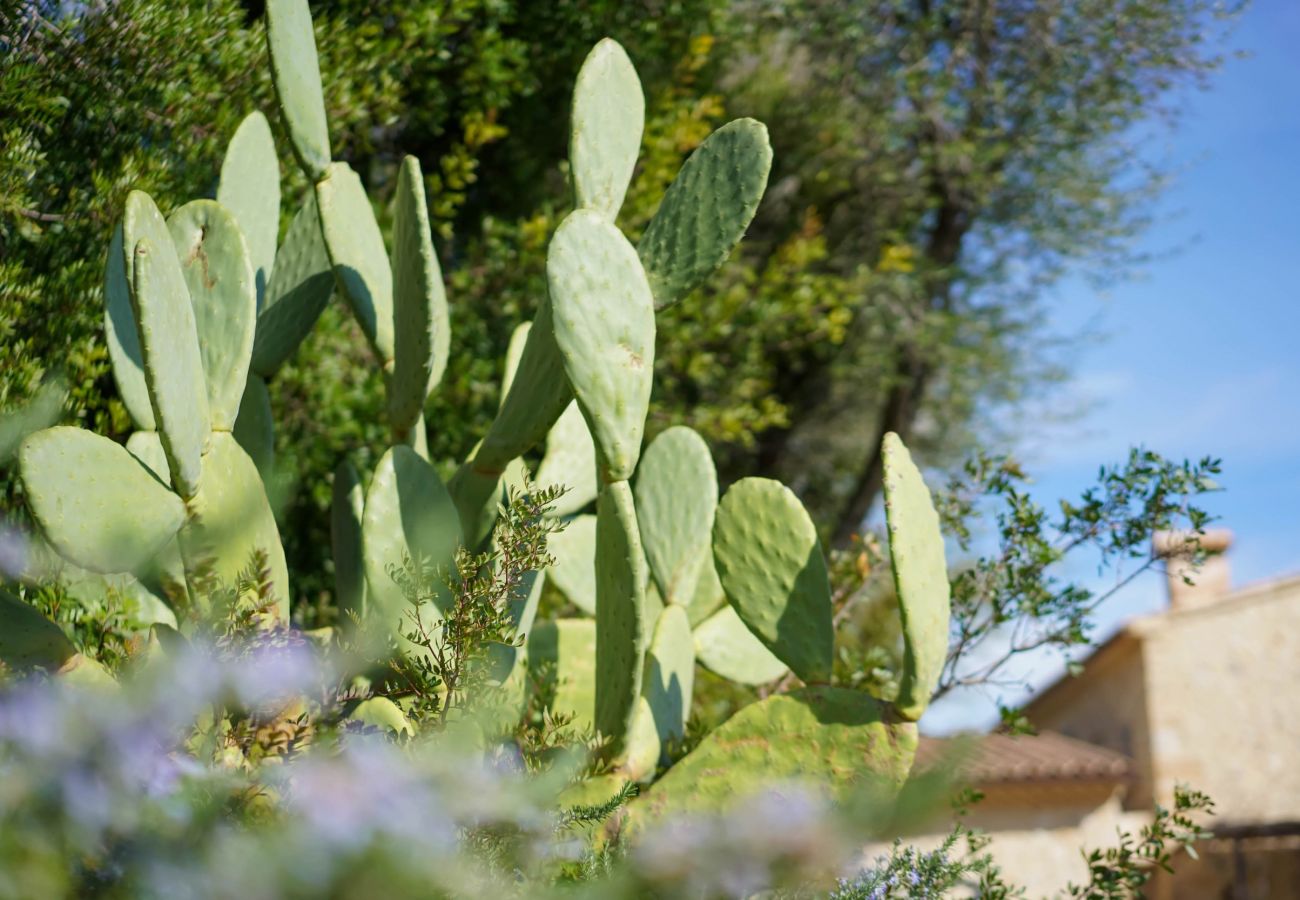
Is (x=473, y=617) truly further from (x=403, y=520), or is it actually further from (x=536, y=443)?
(x=536, y=443)

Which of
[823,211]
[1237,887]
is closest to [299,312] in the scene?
[823,211]

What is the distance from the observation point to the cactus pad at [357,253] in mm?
2639

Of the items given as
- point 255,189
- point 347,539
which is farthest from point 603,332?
point 255,189

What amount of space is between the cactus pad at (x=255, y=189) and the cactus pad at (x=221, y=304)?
420 mm

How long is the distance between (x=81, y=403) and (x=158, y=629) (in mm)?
1356

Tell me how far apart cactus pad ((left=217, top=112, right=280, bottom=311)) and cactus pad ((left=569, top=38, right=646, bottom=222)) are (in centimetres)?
88

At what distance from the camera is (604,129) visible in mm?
2545

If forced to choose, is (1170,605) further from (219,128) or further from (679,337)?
(219,128)

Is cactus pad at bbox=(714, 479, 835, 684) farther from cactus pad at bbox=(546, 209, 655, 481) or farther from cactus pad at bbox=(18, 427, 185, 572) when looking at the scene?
cactus pad at bbox=(18, 427, 185, 572)

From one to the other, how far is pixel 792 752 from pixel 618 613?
458 millimetres

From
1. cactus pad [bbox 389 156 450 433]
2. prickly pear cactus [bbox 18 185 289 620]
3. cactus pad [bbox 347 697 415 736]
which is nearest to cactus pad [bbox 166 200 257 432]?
prickly pear cactus [bbox 18 185 289 620]

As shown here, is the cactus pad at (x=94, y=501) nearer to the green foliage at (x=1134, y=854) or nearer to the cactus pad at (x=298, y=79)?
the cactus pad at (x=298, y=79)

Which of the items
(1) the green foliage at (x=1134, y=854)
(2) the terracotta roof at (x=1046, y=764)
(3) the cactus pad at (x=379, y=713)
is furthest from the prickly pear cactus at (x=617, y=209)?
(2) the terracotta roof at (x=1046, y=764)

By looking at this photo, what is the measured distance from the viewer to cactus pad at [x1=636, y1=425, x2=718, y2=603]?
9.73ft
